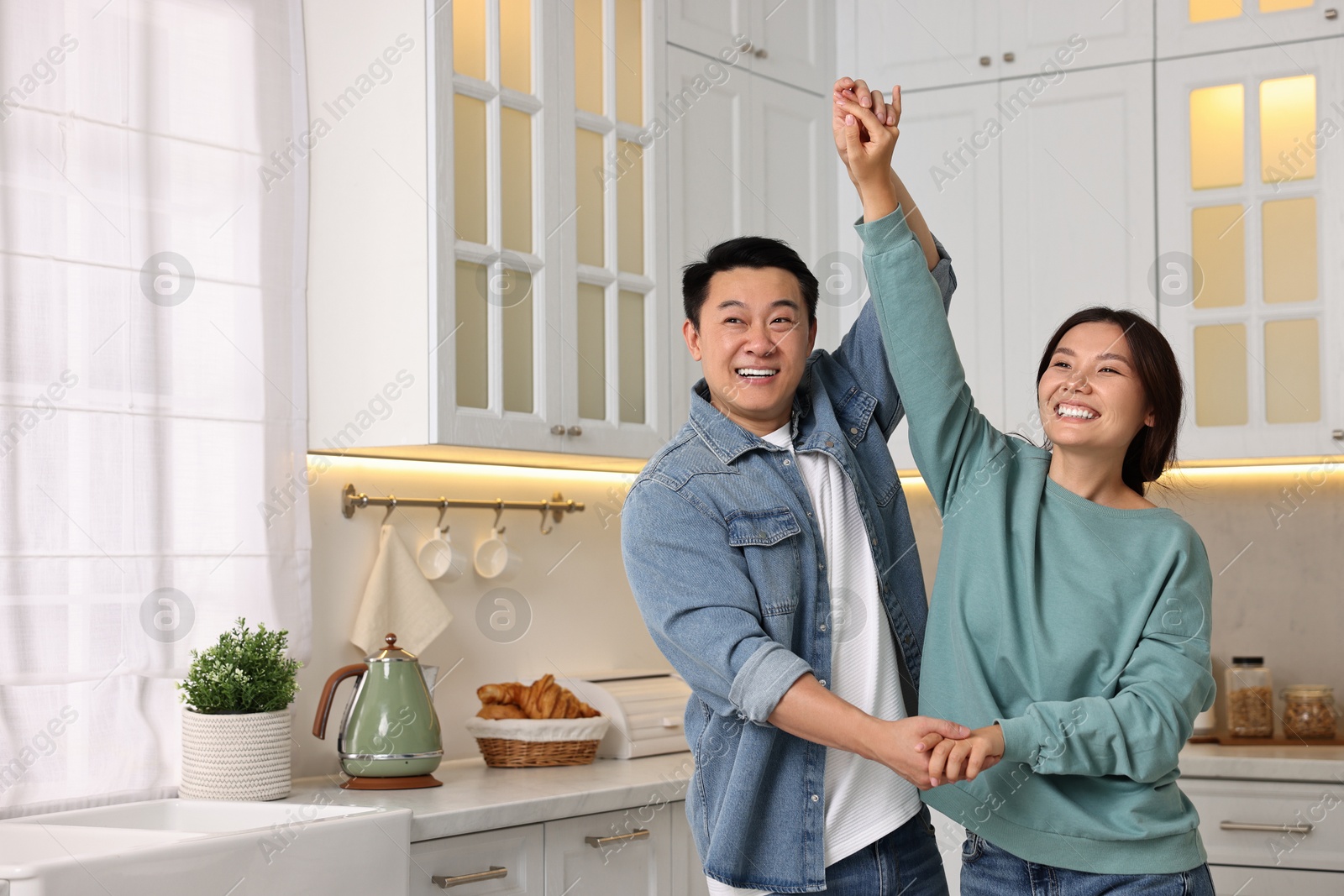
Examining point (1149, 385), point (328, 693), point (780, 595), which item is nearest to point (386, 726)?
point (328, 693)

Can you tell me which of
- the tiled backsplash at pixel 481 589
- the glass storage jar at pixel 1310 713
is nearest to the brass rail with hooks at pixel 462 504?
the tiled backsplash at pixel 481 589

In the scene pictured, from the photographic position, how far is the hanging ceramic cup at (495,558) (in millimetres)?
2852

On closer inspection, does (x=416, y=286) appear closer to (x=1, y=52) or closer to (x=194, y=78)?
(x=194, y=78)

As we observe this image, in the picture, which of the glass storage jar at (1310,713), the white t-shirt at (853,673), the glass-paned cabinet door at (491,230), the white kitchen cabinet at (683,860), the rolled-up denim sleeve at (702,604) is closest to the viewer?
the rolled-up denim sleeve at (702,604)

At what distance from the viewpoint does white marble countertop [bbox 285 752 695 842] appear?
2.11 meters

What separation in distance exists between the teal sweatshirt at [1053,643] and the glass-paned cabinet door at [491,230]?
1120 mm

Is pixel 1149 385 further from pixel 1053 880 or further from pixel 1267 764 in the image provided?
pixel 1267 764

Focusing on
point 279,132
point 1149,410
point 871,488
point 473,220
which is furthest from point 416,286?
point 1149,410

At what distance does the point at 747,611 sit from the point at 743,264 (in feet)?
1.38

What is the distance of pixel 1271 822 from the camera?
9.07ft

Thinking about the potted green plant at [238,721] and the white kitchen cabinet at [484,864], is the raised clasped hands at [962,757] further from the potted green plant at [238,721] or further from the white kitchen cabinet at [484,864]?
the potted green plant at [238,721]

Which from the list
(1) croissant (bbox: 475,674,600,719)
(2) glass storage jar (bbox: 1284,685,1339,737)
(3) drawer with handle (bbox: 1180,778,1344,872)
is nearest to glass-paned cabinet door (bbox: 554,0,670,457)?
(1) croissant (bbox: 475,674,600,719)

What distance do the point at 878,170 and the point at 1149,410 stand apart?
0.39 metres

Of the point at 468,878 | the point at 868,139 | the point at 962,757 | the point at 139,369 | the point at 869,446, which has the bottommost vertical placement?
the point at 468,878
